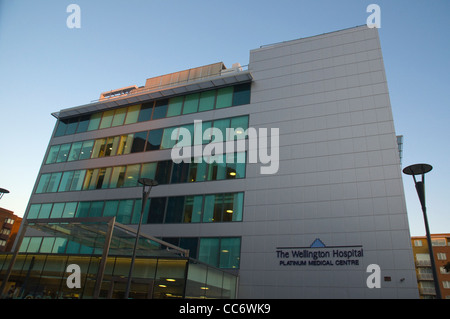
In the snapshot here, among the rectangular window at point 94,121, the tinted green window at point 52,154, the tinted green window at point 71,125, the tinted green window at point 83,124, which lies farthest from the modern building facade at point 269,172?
the tinted green window at point 71,125

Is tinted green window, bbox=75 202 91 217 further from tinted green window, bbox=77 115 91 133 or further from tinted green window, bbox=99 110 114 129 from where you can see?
tinted green window, bbox=77 115 91 133

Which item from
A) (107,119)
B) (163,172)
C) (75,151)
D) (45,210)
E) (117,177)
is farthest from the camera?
(107,119)

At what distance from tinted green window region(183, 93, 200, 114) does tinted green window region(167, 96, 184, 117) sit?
0.66 meters

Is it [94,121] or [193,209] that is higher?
[94,121]

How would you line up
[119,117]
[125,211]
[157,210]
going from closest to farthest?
[157,210] < [125,211] < [119,117]

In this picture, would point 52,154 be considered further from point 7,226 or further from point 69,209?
point 7,226

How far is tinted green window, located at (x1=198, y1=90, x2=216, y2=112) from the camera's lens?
3459 cm

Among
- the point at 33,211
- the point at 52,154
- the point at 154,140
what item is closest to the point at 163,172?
the point at 154,140

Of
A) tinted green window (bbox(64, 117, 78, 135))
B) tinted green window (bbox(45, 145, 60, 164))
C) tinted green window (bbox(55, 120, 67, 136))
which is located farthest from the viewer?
tinted green window (bbox(55, 120, 67, 136))

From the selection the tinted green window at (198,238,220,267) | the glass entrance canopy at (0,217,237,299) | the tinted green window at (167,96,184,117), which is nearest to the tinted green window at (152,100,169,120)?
the tinted green window at (167,96,184,117)

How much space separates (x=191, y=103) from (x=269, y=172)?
41.8 ft

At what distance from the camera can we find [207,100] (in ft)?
115

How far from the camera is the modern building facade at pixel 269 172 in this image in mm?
23922

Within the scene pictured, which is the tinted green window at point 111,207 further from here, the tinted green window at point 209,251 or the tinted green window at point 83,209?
the tinted green window at point 209,251
